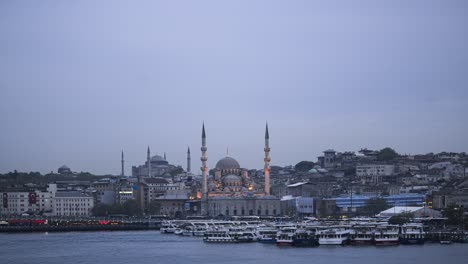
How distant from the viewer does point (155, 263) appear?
2007 inches

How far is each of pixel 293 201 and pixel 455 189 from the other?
17.9 meters

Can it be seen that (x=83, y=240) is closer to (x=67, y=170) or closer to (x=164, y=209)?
(x=164, y=209)

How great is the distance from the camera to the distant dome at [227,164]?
364ft

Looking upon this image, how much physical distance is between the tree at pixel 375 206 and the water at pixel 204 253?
2344 centimetres

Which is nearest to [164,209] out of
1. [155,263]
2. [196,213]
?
[196,213]

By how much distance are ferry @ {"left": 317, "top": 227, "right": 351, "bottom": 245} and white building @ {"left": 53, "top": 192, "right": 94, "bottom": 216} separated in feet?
171

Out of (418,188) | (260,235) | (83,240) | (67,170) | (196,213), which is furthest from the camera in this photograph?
(67,170)

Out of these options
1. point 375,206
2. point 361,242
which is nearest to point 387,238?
point 361,242

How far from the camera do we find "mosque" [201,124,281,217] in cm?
9988

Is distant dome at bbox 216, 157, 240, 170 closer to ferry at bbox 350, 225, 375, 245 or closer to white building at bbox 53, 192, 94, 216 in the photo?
white building at bbox 53, 192, 94, 216

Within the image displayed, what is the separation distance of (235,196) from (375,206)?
1761 cm

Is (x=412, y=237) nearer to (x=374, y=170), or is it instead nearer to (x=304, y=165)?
(x=374, y=170)

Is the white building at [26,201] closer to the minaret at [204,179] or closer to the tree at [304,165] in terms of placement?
the minaret at [204,179]

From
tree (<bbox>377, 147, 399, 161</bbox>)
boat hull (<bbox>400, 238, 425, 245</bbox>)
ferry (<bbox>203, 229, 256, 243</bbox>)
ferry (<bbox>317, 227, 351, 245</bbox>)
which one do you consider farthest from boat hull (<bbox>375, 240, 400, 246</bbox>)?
tree (<bbox>377, 147, 399, 161</bbox>)
